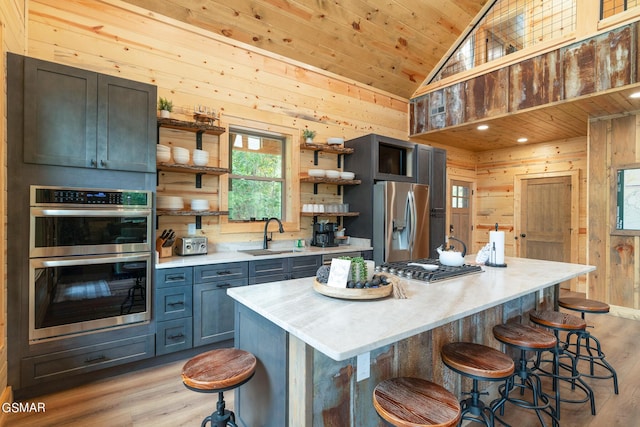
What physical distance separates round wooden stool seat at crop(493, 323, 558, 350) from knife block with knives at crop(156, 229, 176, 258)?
2813mm

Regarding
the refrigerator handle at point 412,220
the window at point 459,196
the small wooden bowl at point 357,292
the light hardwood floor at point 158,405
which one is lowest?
the light hardwood floor at point 158,405

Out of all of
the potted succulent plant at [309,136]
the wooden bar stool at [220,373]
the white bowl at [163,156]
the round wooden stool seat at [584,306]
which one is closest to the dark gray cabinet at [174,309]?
the white bowl at [163,156]

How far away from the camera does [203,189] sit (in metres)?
3.53

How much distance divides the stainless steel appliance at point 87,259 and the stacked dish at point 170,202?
0.37m

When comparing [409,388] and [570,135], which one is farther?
[570,135]

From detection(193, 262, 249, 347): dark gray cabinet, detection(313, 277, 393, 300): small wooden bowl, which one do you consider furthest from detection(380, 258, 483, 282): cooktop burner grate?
detection(193, 262, 249, 347): dark gray cabinet

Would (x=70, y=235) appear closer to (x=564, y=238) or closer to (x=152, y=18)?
(x=152, y=18)

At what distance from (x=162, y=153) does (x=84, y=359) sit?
1.78 metres

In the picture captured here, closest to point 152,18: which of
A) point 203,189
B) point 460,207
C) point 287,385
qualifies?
point 203,189

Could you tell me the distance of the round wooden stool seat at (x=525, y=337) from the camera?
1.86 meters

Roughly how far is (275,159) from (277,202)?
572 millimetres

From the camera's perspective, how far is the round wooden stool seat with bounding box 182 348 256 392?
54.9 inches

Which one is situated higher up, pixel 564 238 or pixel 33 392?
pixel 564 238

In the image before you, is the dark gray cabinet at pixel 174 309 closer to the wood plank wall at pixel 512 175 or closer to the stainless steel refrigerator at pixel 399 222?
the stainless steel refrigerator at pixel 399 222
